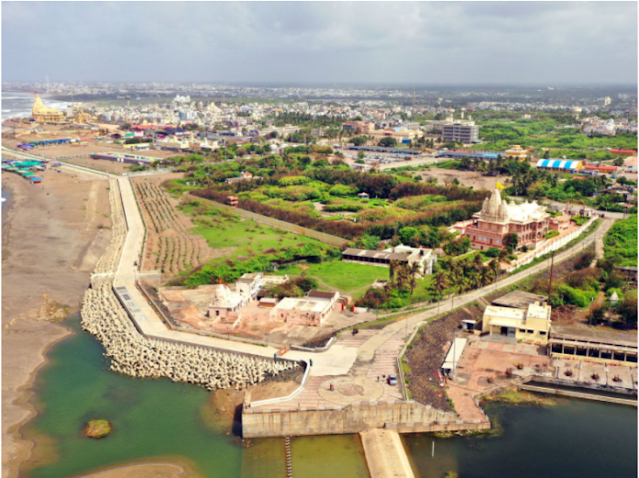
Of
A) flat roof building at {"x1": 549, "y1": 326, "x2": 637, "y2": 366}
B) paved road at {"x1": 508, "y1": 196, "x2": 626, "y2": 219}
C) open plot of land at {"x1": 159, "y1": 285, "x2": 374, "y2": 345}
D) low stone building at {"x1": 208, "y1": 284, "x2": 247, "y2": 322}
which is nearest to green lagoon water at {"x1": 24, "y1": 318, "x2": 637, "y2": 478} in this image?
flat roof building at {"x1": 549, "y1": 326, "x2": 637, "y2": 366}

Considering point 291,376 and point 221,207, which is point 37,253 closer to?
point 221,207

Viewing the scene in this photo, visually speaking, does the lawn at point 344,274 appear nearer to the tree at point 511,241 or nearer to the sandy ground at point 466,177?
the tree at point 511,241

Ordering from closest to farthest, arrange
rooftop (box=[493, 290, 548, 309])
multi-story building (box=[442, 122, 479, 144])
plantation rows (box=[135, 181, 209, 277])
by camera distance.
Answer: rooftop (box=[493, 290, 548, 309]), plantation rows (box=[135, 181, 209, 277]), multi-story building (box=[442, 122, 479, 144])

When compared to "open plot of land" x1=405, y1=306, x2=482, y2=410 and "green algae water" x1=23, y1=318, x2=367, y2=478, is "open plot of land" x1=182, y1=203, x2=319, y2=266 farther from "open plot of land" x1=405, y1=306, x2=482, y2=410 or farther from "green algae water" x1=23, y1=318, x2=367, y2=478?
"green algae water" x1=23, y1=318, x2=367, y2=478

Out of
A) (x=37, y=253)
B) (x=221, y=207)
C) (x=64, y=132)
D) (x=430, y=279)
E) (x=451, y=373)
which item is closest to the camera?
(x=451, y=373)

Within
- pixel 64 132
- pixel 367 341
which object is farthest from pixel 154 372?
pixel 64 132
